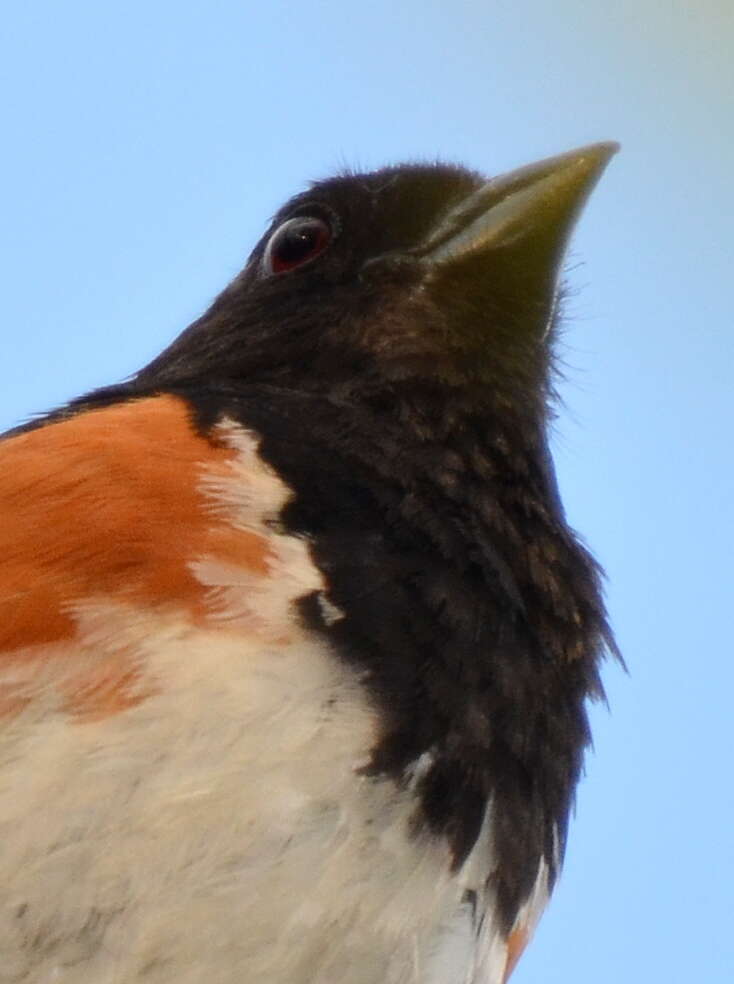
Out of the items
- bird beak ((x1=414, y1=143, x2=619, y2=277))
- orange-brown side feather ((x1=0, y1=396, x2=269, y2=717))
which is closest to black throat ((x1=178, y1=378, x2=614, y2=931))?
orange-brown side feather ((x1=0, y1=396, x2=269, y2=717))

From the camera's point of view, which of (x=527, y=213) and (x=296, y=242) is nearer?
(x=527, y=213)

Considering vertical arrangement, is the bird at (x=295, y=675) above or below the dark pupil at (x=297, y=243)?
below

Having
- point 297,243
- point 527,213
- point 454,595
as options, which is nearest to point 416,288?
point 527,213

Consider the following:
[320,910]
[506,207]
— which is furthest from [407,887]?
[506,207]

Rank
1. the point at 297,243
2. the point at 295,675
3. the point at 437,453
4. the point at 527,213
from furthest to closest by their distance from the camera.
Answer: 1. the point at 297,243
2. the point at 527,213
3. the point at 437,453
4. the point at 295,675

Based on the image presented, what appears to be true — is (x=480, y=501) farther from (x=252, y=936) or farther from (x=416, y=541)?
(x=252, y=936)

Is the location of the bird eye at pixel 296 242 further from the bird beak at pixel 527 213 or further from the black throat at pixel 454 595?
the black throat at pixel 454 595

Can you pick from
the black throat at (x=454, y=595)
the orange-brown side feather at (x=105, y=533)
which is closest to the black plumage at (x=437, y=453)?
the black throat at (x=454, y=595)

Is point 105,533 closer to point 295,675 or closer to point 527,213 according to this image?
point 295,675
